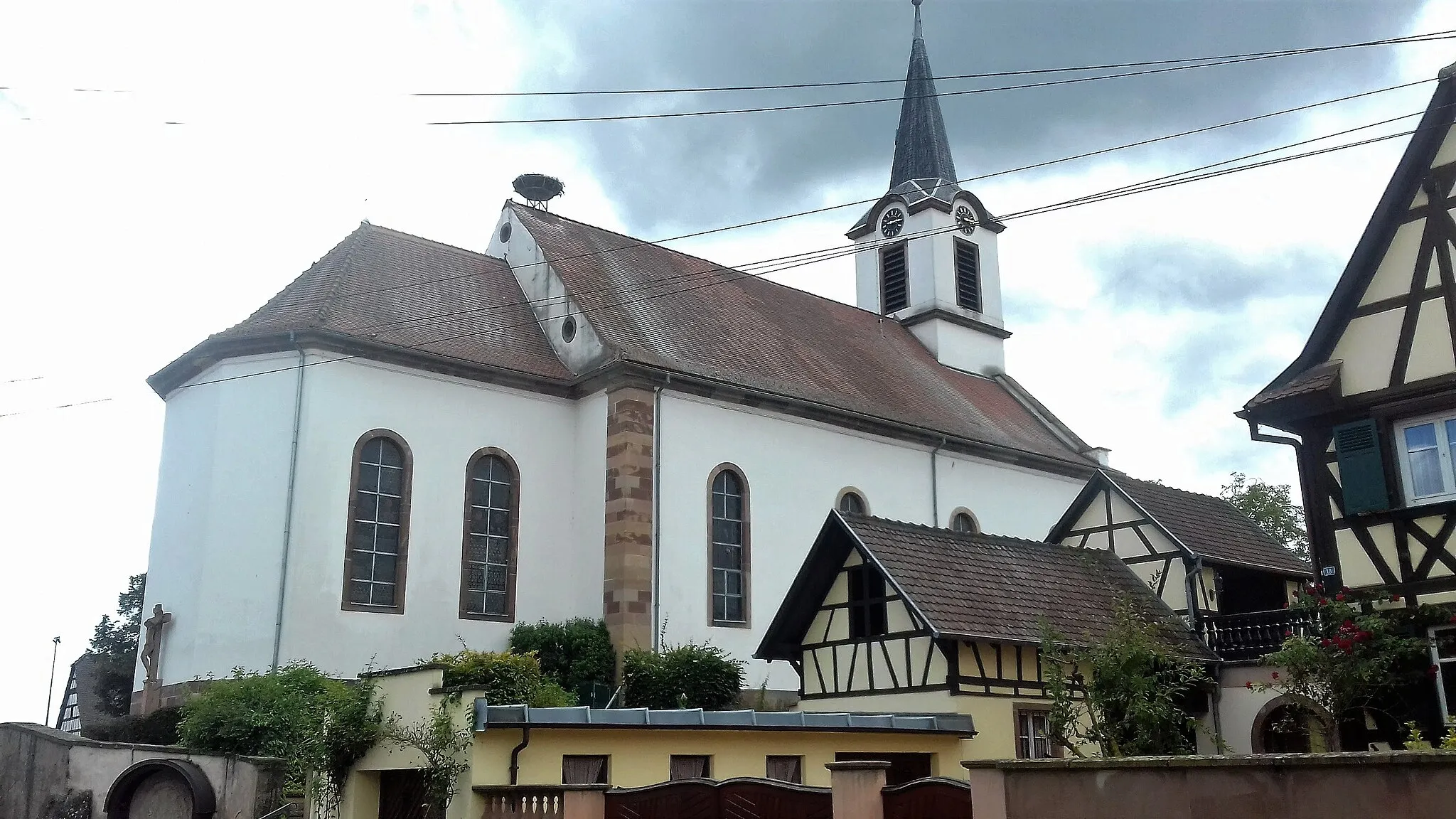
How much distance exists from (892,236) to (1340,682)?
25.3m

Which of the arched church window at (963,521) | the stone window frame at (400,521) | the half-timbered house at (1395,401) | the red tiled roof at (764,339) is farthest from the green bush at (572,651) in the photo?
the half-timbered house at (1395,401)

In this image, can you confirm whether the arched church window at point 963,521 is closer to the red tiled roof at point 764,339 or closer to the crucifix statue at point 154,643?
the red tiled roof at point 764,339

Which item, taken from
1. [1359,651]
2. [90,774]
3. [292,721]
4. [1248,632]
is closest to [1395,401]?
[1359,651]

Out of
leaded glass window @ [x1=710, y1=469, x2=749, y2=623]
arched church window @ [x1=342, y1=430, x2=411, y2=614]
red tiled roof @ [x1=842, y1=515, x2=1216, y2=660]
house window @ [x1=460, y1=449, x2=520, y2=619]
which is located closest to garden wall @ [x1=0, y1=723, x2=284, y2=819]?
arched church window @ [x1=342, y1=430, x2=411, y2=614]

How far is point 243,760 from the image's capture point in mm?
15203

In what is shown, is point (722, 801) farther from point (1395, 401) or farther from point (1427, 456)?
point (1395, 401)

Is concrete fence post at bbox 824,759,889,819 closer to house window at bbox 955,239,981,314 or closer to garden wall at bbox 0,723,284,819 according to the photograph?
garden wall at bbox 0,723,284,819

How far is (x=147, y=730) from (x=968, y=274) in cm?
2576

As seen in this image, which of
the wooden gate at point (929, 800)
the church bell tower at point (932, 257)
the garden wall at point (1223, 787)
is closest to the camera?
the garden wall at point (1223, 787)

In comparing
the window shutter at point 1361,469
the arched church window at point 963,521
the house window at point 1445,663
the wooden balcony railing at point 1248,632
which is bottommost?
the house window at point 1445,663

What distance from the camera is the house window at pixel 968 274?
3766cm

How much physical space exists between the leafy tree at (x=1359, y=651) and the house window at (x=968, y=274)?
22.8 m

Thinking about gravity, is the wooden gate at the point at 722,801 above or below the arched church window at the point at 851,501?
below

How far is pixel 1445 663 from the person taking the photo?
1441cm
